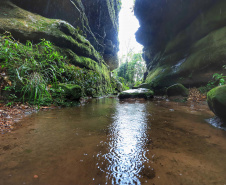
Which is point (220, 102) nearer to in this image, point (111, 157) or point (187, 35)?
point (111, 157)

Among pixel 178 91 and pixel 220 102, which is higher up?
pixel 178 91

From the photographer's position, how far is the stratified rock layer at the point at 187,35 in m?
6.67

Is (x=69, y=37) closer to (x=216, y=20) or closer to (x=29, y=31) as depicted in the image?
(x=29, y=31)

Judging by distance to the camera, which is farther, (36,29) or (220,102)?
(36,29)

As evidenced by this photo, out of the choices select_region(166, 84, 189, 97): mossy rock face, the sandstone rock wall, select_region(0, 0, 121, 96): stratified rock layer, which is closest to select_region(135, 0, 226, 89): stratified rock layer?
select_region(166, 84, 189, 97): mossy rock face

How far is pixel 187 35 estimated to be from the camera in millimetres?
9078

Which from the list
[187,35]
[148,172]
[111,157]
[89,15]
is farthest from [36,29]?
[187,35]

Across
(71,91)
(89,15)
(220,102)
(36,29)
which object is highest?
(89,15)

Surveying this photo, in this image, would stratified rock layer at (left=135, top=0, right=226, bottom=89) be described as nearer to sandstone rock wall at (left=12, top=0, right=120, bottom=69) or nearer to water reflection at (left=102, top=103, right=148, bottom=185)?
sandstone rock wall at (left=12, top=0, right=120, bottom=69)

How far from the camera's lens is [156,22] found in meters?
11.8

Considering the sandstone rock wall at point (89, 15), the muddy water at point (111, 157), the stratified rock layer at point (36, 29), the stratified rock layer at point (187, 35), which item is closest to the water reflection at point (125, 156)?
the muddy water at point (111, 157)

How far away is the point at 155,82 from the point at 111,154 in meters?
9.13

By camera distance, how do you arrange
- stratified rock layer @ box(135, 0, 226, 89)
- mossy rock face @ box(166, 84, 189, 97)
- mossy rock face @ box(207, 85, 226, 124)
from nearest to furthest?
mossy rock face @ box(207, 85, 226, 124) → mossy rock face @ box(166, 84, 189, 97) → stratified rock layer @ box(135, 0, 226, 89)

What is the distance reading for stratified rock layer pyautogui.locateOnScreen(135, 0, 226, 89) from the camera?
6.67m
